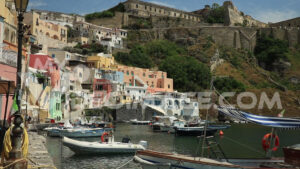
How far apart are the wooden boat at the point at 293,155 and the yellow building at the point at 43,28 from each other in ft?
204

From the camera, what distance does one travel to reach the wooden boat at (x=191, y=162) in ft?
47.8

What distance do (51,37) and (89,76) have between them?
65.5ft

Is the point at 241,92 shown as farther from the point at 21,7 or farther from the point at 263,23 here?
the point at 21,7

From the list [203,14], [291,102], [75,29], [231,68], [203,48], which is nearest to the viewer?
[291,102]

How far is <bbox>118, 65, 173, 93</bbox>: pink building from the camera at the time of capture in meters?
72.9

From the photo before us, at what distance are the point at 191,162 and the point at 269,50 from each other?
329ft

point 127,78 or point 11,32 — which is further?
point 127,78

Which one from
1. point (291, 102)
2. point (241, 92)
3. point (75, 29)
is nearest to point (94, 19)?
point (75, 29)

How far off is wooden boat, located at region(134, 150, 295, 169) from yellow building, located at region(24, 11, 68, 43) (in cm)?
5844

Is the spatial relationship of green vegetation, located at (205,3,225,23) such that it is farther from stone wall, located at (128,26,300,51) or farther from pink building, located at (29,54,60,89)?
pink building, located at (29,54,60,89)

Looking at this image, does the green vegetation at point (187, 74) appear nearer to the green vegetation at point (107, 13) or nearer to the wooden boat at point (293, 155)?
the green vegetation at point (107, 13)

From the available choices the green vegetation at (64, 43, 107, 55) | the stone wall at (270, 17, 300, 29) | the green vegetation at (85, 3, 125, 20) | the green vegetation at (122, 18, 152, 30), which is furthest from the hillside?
the green vegetation at (85, 3, 125, 20)

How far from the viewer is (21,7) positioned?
965 cm

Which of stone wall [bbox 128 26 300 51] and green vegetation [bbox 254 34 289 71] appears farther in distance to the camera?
stone wall [bbox 128 26 300 51]
